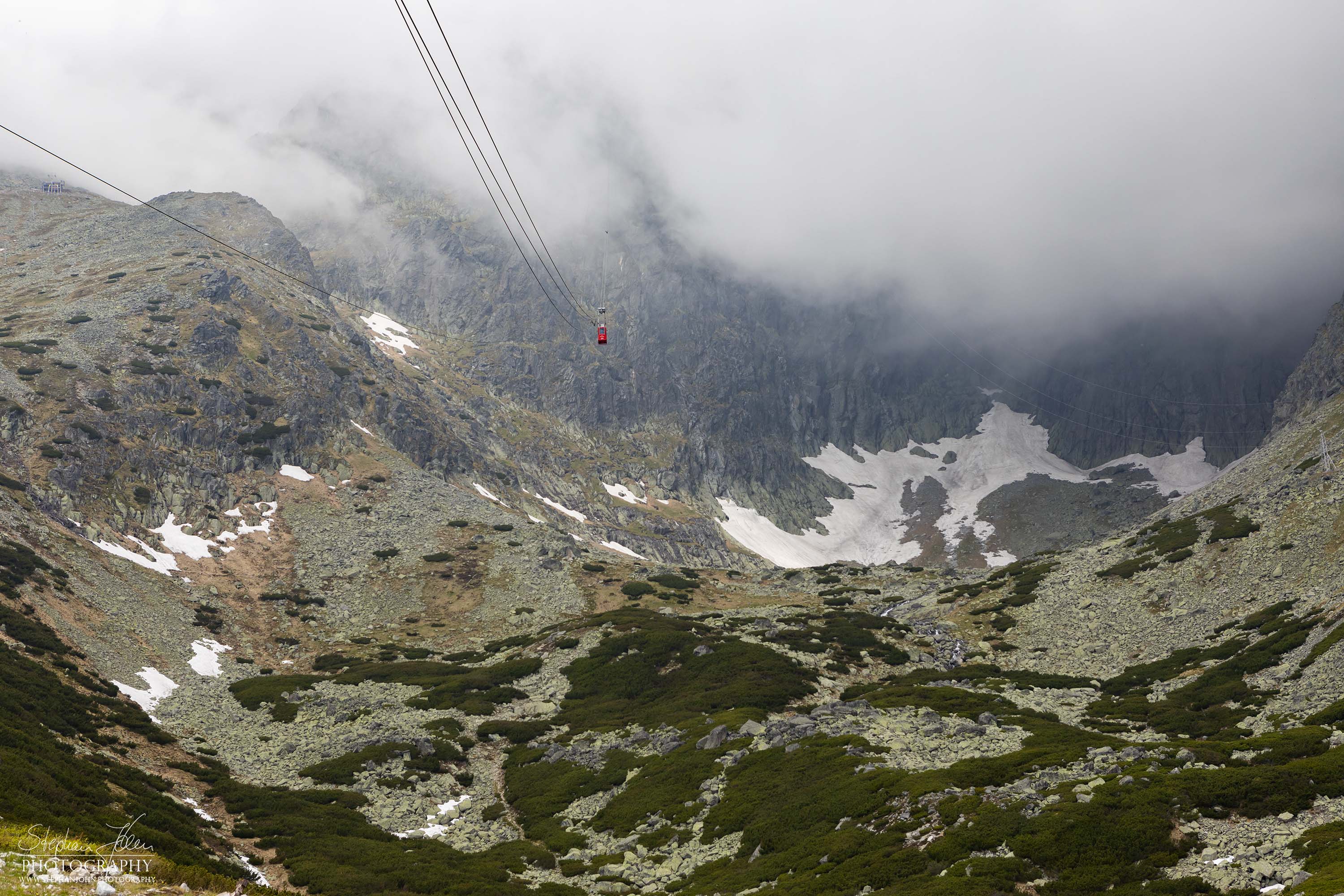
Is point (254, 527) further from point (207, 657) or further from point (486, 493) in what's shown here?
point (486, 493)

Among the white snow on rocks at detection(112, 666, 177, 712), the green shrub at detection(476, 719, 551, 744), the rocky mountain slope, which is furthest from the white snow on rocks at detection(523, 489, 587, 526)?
the green shrub at detection(476, 719, 551, 744)

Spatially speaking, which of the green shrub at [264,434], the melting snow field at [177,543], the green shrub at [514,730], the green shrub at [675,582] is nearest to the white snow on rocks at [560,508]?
the green shrub at [264,434]

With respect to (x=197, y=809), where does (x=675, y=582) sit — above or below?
above

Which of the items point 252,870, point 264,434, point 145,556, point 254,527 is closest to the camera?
point 252,870

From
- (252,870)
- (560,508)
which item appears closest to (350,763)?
(252,870)

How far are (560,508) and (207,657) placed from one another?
11496 cm

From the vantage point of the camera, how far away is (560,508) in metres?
191

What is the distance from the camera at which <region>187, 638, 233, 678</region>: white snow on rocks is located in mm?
74312

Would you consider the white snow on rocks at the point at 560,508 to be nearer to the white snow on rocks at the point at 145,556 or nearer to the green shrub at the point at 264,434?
the green shrub at the point at 264,434

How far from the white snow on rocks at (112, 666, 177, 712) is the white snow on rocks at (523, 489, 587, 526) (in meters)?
116

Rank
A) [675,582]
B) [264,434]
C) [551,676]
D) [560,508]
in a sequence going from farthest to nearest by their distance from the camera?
[560,508] → [264,434] → [675,582] → [551,676]

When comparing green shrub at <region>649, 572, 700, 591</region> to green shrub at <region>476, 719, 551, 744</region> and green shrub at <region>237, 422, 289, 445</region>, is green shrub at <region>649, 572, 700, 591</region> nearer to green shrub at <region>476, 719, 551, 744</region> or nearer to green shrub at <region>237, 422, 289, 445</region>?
green shrub at <region>476, 719, 551, 744</region>

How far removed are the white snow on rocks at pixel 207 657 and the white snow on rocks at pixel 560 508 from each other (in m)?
103

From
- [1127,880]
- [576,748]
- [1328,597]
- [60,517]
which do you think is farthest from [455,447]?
[1127,880]
